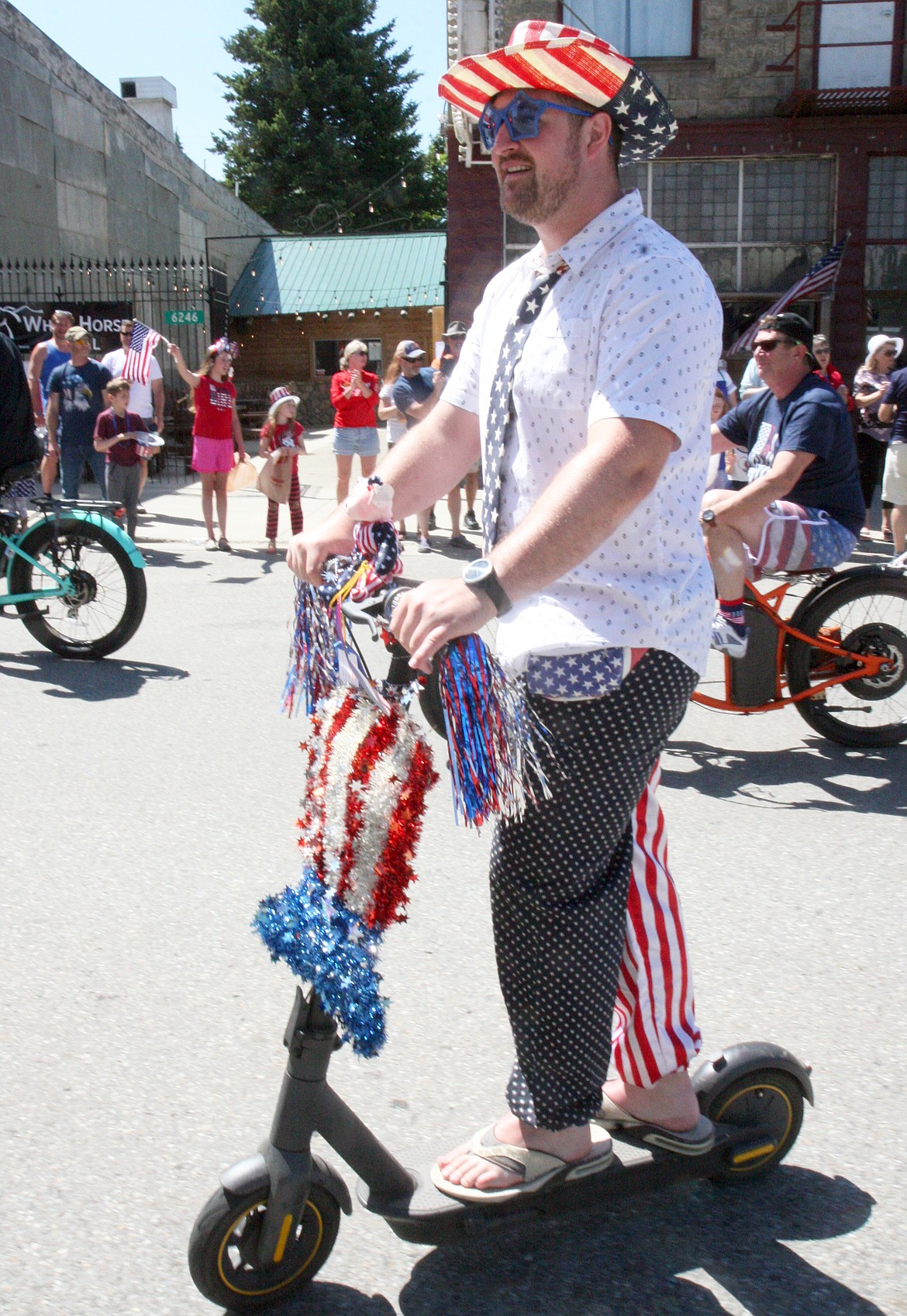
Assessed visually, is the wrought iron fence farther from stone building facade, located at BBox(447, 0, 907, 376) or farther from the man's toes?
the man's toes

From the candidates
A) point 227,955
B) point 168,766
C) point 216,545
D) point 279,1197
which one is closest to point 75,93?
point 216,545

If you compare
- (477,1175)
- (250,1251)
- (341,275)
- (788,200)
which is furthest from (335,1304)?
(341,275)

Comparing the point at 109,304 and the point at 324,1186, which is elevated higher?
the point at 109,304

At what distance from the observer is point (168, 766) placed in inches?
199

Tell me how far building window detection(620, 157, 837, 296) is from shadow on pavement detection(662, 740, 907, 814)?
1356 centimetres

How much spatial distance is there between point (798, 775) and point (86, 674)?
3658 mm

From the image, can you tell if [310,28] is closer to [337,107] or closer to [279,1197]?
[337,107]

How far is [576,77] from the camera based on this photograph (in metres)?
1.94

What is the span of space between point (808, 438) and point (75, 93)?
16444 millimetres

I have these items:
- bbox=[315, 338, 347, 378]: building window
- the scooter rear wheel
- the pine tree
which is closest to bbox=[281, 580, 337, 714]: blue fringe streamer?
the scooter rear wheel

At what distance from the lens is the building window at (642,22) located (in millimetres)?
16938

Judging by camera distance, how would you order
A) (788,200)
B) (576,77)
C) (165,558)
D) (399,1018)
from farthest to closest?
1. (788,200)
2. (165,558)
3. (399,1018)
4. (576,77)

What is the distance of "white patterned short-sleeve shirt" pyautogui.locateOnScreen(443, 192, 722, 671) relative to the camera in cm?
189

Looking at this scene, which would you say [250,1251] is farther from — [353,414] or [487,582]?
[353,414]
